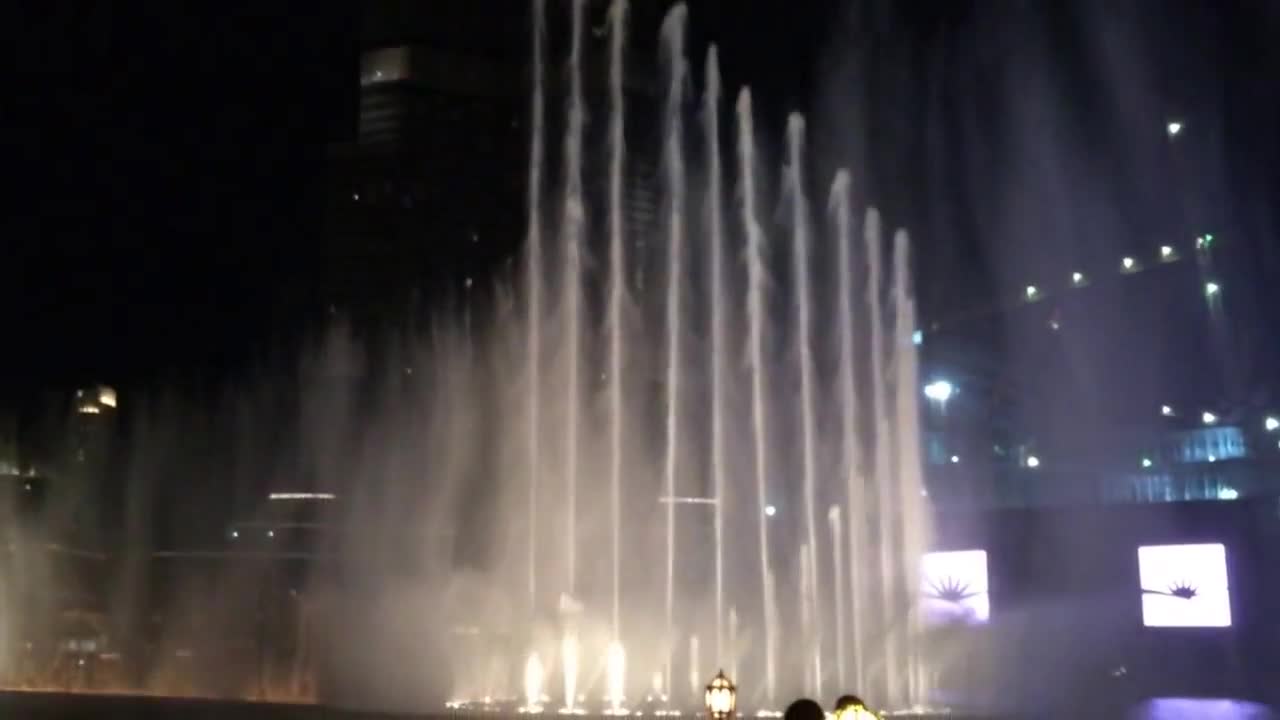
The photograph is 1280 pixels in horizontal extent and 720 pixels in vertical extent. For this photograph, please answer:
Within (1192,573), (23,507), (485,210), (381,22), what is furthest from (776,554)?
(381,22)

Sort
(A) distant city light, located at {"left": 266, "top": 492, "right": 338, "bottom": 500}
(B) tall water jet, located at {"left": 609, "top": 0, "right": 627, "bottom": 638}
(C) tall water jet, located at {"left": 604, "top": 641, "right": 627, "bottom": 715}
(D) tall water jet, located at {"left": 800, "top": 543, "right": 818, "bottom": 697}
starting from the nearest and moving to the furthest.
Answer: (C) tall water jet, located at {"left": 604, "top": 641, "right": 627, "bottom": 715}, (D) tall water jet, located at {"left": 800, "top": 543, "right": 818, "bottom": 697}, (B) tall water jet, located at {"left": 609, "top": 0, "right": 627, "bottom": 638}, (A) distant city light, located at {"left": 266, "top": 492, "right": 338, "bottom": 500}

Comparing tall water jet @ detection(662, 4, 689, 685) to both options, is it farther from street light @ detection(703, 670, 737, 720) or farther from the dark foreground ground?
street light @ detection(703, 670, 737, 720)

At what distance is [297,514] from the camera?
2461 centimetres

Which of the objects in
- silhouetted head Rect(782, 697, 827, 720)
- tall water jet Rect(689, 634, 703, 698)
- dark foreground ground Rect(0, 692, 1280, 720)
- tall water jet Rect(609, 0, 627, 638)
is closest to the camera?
silhouetted head Rect(782, 697, 827, 720)

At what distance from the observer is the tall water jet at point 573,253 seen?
66.2 feet

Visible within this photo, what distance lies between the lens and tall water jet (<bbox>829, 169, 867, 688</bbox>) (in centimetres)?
2069

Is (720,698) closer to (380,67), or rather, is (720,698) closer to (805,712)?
(805,712)

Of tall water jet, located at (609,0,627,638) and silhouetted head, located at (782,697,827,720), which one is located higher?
tall water jet, located at (609,0,627,638)

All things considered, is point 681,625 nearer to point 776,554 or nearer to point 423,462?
point 776,554

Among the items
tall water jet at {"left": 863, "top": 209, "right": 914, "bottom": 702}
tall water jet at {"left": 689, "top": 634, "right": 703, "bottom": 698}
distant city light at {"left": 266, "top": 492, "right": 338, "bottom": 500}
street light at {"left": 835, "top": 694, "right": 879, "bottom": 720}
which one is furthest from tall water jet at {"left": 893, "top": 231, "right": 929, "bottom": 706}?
street light at {"left": 835, "top": 694, "right": 879, "bottom": 720}

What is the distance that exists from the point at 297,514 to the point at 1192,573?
58.0 feet

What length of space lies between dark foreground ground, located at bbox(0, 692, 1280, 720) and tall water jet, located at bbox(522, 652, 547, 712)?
3041 mm

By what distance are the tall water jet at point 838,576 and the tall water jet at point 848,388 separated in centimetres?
18

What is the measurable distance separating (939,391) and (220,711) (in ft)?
104
